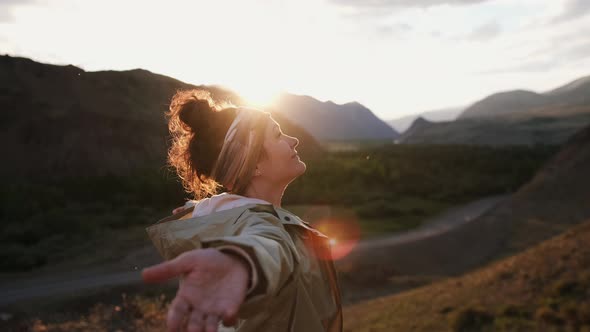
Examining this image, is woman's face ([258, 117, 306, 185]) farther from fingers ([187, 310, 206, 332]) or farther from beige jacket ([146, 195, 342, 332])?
fingers ([187, 310, 206, 332])

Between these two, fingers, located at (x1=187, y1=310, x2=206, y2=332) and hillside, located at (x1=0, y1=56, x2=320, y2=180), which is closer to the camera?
fingers, located at (x1=187, y1=310, x2=206, y2=332)

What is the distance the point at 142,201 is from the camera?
2995 cm

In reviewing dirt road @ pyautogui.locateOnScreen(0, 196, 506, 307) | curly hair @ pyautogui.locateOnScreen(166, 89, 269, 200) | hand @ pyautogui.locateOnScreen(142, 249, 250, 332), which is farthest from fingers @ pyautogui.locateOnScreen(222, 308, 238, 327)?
dirt road @ pyautogui.locateOnScreen(0, 196, 506, 307)

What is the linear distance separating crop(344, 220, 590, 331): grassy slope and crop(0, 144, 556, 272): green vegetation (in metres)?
4.17

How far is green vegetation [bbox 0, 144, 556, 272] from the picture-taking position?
21.9 meters

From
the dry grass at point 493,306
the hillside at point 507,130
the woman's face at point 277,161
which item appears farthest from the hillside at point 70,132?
the hillside at point 507,130

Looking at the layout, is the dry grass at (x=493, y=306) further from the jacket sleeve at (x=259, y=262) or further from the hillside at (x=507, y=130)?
the hillside at (x=507, y=130)

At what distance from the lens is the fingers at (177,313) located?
3.38 feet

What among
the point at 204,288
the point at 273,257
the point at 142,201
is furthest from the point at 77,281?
the point at 204,288

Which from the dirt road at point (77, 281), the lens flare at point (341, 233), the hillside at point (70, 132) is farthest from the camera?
the lens flare at point (341, 233)

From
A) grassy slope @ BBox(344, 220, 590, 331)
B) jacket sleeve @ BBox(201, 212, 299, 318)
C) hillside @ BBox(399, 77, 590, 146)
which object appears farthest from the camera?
hillside @ BBox(399, 77, 590, 146)

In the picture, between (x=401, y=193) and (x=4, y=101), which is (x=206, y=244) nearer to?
(x=4, y=101)

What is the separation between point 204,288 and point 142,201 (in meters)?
30.2

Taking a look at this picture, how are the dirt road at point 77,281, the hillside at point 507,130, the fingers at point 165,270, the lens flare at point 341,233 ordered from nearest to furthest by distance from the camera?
the fingers at point 165,270 < the dirt road at point 77,281 < the lens flare at point 341,233 < the hillside at point 507,130
